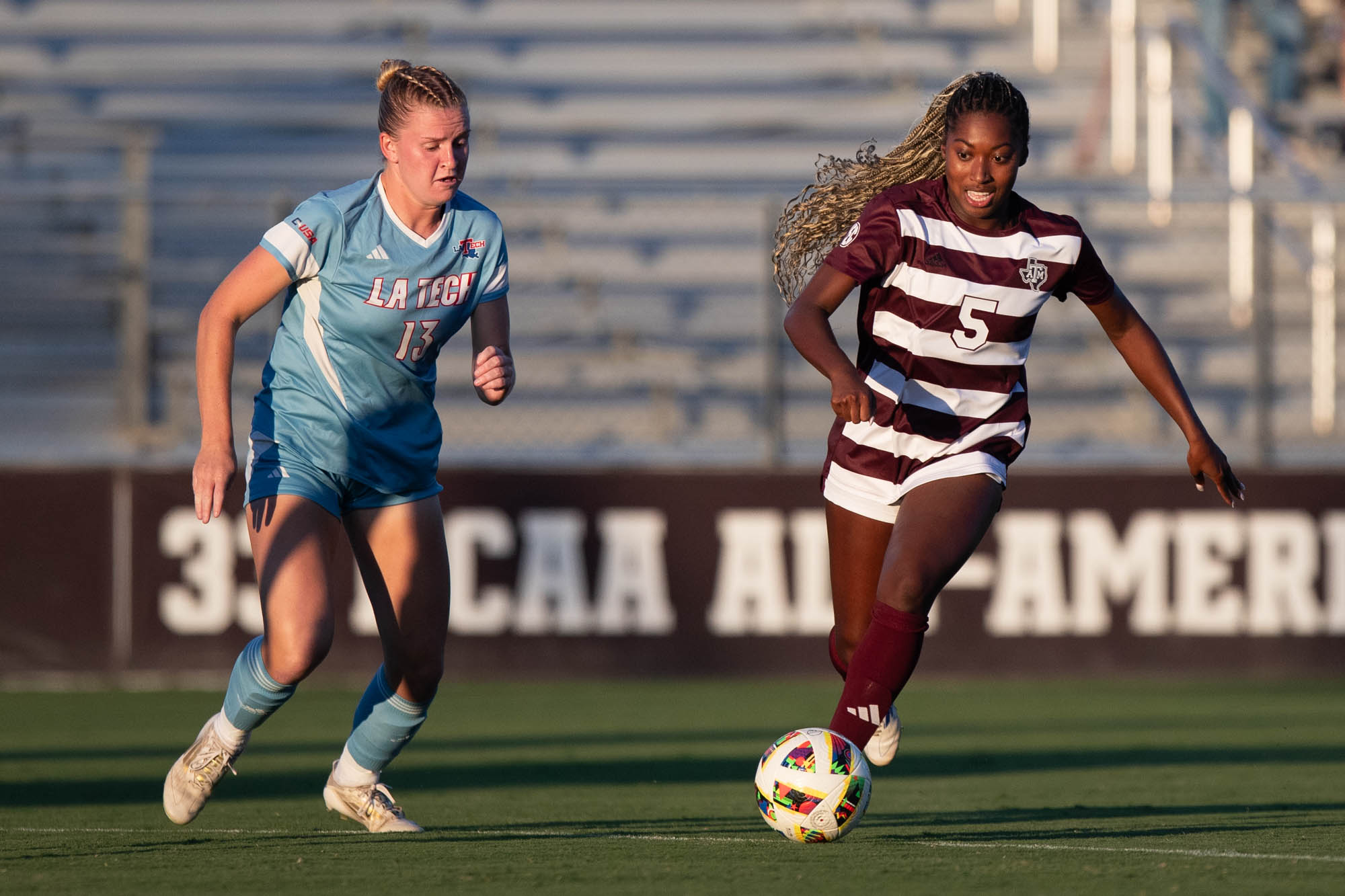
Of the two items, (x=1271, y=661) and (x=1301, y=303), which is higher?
(x=1301, y=303)

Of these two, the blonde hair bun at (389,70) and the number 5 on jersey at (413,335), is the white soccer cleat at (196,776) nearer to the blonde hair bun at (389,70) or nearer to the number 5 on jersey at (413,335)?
the number 5 on jersey at (413,335)

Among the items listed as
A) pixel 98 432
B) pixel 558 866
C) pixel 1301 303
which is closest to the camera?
pixel 558 866

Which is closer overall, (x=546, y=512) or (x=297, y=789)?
(x=297, y=789)

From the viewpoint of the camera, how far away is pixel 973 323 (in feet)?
16.0

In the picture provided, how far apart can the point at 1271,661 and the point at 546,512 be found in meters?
3.94

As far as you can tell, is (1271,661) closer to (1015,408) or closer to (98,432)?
(1015,408)

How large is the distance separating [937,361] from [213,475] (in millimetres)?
1819

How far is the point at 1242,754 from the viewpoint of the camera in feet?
23.2

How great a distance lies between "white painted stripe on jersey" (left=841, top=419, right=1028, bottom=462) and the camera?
492 centimetres

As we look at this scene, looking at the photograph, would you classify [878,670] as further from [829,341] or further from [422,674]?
[422,674]

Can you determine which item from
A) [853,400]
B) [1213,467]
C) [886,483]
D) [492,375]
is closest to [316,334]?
[492,375]

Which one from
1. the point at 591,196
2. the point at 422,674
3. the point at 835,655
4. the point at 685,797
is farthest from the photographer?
the point at 591,196

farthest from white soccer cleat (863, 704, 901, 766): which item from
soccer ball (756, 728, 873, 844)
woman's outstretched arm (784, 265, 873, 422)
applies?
woman's outstretched arm (784, 265, 873, 422)

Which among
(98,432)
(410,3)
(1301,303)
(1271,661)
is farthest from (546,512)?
(410,3)
